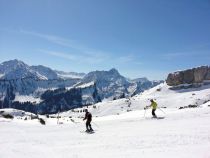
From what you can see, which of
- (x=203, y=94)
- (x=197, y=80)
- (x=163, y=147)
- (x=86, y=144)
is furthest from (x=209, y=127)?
(x=197, y=80)

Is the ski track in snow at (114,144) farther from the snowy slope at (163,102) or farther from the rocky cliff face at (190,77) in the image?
the rocky cliff face at (190,77)

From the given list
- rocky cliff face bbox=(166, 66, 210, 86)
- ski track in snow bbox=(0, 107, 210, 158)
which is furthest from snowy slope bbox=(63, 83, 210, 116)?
ski track in snow bbox=(0, 107, 210, 158)

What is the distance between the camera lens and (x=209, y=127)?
79.7 feet

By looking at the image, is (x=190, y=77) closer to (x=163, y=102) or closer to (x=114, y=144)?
(x=163, y=102)

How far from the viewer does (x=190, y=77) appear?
195625 mm

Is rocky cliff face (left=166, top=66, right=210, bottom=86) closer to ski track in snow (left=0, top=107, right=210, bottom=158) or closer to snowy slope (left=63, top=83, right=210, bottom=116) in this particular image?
snowy slope (left=63, top=83, right=210, bottom=116)

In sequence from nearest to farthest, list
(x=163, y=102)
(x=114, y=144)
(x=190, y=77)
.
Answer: (x=114, y=144) < (x=163, y=102) < (x=190, y=77)

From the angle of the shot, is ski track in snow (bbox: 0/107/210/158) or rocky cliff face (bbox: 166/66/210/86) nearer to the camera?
ski track in snow (bbox: 0/107/210/158)

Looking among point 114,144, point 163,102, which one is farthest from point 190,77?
point 114,144

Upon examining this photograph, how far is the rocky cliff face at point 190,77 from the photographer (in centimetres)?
19038

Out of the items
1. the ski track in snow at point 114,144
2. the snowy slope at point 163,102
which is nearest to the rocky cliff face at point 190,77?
the snowy slope at point 163,102

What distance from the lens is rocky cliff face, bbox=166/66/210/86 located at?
19038 centimetres

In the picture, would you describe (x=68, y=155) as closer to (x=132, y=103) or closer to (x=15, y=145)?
(x=15, y=145)

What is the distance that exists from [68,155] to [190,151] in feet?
21.8
